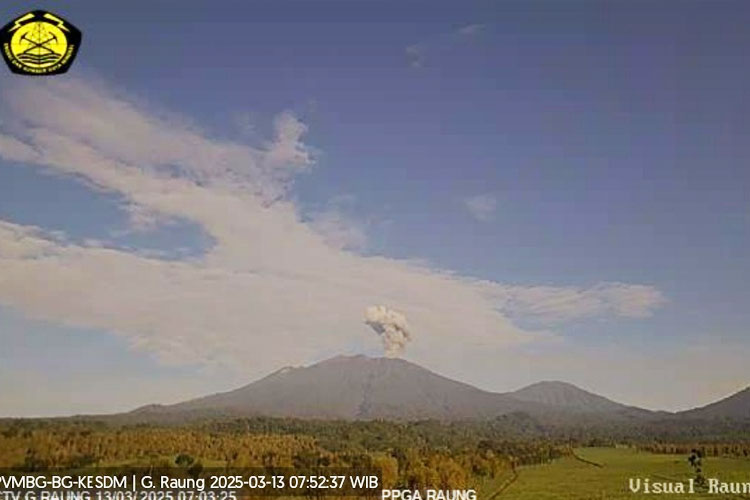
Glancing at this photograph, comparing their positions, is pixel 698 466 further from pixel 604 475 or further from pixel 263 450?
pixel 263 450

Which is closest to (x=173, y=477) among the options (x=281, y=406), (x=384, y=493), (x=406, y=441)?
(x=384, y=493)

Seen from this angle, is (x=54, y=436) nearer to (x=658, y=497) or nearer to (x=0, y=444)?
(x=0, y=444)

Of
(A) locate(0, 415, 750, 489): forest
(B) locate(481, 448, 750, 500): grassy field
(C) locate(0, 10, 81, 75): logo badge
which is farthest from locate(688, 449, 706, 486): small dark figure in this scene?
(C) locate(0, 10, 81, 75): logo badge

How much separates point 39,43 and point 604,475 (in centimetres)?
7432

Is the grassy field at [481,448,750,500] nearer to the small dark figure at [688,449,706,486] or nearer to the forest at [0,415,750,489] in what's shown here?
the small dark figure at [688,449,706,486]

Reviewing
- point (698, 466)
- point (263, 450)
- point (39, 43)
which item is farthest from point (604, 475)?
point (39, 43)

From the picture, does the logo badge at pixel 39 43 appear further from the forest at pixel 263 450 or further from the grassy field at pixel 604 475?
the grassy field at pixel 604 475

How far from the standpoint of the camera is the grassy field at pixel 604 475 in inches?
2216

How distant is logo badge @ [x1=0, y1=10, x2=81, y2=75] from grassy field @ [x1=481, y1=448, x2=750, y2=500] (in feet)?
173

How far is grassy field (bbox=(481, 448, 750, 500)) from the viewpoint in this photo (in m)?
56.3

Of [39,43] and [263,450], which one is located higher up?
[39,43]

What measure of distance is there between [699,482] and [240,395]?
445 ft

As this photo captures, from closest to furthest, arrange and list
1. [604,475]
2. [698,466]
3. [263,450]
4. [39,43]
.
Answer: [39,43], [263,450], [604,475], [698,466]

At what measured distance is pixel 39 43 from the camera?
256 inches
